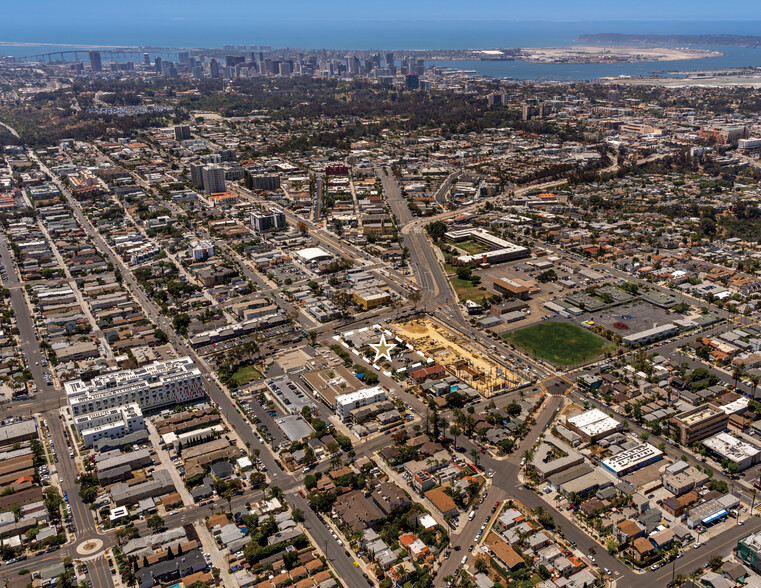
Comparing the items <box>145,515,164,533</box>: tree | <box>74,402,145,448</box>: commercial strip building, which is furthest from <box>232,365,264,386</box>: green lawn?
<box>145,515,164,533</box>: tree

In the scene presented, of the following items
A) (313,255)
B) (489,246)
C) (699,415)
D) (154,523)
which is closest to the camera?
(154,523)

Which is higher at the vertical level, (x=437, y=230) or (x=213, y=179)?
(x=213, y=179)

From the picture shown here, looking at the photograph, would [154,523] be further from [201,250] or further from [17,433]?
[201,250]

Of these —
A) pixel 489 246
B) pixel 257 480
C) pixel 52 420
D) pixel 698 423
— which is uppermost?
pixel 698 423

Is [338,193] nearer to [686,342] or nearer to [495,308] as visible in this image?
[495,308]

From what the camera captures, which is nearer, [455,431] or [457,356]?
[455,431]

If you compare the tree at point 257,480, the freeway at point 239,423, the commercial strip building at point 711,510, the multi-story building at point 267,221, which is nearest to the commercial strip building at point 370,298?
the freeway at point 239,423

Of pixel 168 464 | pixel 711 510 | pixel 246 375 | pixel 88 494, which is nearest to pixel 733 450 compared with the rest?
pixel 711 510
